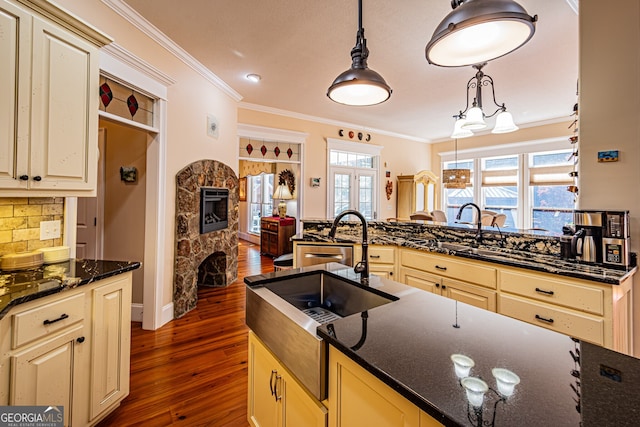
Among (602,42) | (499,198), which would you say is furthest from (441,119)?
(602,42)

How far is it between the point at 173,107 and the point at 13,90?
172cm

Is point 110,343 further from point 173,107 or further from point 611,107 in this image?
point 611,107

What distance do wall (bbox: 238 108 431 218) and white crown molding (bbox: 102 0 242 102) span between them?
1100 mm

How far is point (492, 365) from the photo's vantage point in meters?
0.73

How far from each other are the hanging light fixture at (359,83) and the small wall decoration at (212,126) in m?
2.49

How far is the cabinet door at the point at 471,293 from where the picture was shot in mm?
2098

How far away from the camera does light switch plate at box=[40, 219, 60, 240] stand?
5.90 ft

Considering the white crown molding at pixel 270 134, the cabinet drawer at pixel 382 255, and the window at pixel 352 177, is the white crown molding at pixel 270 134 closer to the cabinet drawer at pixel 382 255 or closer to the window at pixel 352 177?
the window at pixel 352 177

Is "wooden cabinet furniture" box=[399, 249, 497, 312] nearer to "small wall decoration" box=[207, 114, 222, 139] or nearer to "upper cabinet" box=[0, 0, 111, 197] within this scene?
"upper cabinet" box=[0, 0, 111, 197]

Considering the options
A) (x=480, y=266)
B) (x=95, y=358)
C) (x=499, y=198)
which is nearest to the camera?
(x=95, y=358)

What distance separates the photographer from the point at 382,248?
2.86m

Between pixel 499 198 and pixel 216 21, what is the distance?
6.56 meters

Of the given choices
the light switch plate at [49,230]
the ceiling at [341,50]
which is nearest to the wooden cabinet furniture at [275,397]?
the light switch plate at [49,230]

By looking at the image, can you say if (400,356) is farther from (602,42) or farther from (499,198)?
(499,198)
